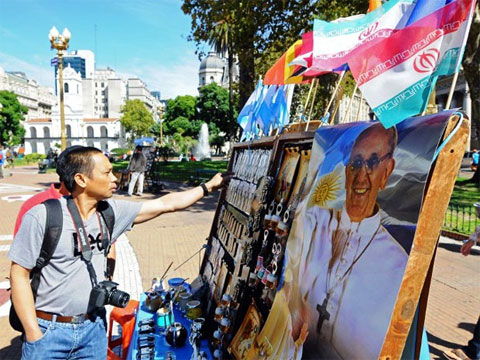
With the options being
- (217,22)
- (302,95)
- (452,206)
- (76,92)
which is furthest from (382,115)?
(76,92)

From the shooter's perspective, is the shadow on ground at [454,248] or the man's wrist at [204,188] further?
the shadow on ground at [454,248]

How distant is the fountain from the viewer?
198ft

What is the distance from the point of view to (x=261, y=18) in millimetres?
13094

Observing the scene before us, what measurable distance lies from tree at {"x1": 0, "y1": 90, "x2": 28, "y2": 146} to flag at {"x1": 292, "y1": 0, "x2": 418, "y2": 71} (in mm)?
75857

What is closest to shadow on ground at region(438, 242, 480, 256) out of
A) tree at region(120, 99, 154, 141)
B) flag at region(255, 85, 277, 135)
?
flag at region(255, 85, 277, 135)

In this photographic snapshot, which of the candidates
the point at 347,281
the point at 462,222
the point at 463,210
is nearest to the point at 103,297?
the point at 347,281

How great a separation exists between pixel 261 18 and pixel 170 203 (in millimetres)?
11873

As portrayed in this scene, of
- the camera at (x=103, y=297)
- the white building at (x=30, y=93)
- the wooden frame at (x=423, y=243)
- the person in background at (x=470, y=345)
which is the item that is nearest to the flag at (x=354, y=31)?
the wooden frame at (x=423, y=243)

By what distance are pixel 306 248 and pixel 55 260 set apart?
1.47m

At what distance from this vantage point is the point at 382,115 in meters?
1.47

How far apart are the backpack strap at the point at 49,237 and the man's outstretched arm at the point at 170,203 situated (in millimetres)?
629

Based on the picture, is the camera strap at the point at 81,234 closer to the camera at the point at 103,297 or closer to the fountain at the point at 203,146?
the camera at the point at 103,297

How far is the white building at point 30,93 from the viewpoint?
100 m

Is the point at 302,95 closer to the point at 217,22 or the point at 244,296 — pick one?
the point at 217,22
